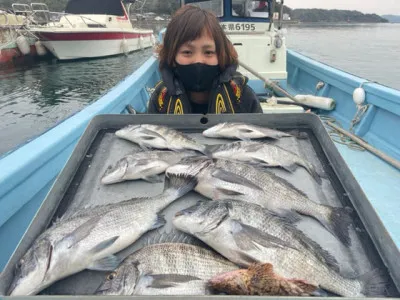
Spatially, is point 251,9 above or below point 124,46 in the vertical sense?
above

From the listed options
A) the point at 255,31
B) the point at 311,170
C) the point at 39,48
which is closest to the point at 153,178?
the point at 311,170

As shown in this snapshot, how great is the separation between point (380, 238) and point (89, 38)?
22.9 metres

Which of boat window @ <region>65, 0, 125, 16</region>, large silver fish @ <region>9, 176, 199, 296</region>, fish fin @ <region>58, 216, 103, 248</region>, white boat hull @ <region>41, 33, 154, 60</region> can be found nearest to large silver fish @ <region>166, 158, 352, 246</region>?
large silver fish @ <region>9, 176, 199, 296</region>

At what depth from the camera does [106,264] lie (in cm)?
136

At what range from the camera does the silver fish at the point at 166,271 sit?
123 cm

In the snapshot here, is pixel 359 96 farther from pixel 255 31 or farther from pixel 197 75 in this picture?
pixel 255 31

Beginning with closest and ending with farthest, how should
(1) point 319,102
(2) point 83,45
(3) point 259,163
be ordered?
(3) point 259,163, (1) point 319,102, (2) point 83,45

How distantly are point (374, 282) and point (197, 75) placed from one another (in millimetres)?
2183

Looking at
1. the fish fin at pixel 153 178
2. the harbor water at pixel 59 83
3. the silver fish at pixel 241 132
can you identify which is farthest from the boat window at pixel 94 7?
the fish fin at pixel 153 178

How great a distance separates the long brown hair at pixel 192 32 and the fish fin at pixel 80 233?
1.79 m

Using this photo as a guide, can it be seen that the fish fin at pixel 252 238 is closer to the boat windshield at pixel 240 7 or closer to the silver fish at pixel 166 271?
the silver fish at pixel 166 271

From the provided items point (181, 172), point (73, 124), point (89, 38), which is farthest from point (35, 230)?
point (89, 38)

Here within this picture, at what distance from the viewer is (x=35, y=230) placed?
147 cm

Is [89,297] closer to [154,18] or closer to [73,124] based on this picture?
[73,124]
